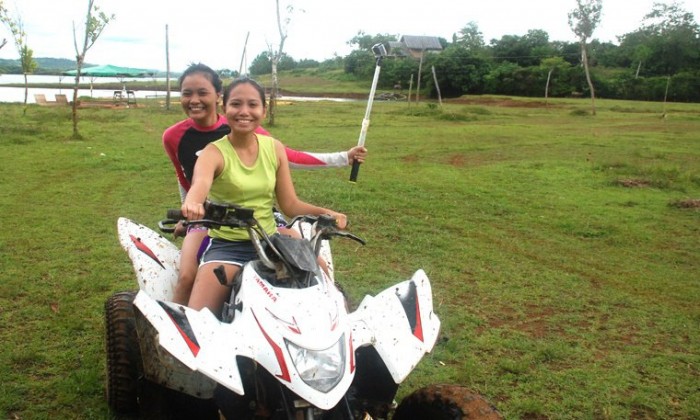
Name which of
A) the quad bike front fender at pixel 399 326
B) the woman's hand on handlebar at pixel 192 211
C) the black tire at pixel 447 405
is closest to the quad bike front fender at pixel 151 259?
the woman's hand on handlebar at pixel 192 211

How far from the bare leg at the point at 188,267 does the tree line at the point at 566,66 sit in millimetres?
40278

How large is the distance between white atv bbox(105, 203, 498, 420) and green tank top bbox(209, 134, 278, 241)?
1.28ft

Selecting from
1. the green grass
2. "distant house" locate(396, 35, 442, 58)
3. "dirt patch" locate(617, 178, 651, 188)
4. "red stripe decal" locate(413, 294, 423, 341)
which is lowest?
the green grass

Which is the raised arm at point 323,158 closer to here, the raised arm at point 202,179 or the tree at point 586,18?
the raised arm at point 202,179

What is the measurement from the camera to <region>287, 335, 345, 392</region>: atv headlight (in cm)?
219

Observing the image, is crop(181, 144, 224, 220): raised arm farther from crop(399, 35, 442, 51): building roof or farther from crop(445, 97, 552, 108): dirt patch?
crop(399, 35, 442, 51): building roof

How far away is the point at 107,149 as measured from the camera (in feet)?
44.0

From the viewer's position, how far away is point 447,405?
8.30 feet

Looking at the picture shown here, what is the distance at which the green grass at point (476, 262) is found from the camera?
3754 millimetres

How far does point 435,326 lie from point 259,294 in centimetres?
85

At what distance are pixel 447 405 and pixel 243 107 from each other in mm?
1636

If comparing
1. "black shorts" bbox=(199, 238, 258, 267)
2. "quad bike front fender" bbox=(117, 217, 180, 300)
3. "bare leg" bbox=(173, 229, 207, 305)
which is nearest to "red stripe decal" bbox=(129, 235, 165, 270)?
"quad bike front fender" bbox=(117, 217, 180, 300)

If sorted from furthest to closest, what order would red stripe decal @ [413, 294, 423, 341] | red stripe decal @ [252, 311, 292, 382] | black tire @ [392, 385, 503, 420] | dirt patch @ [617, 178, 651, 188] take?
dirt patch @ [617, 178, 651, 188], red stripe decal @ [413, 294, 423, 341], black tire @ [392, 385, 503, 420], red stripe decal @ [252, 311, 292, 382]

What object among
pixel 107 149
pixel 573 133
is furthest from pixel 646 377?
pixel 573 133
